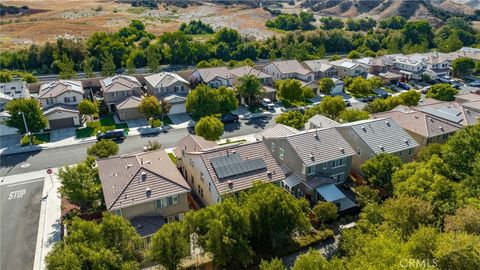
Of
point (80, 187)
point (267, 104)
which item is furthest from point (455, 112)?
point (80, 187)

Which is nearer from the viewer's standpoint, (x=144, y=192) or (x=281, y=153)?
(x=144, y=192)

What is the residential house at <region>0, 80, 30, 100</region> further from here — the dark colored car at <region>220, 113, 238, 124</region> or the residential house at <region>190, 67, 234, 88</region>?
the dark colored car at <region>220, 113, 238, 124</region>

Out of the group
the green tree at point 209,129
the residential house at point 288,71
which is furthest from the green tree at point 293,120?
the residential house at point 288,71

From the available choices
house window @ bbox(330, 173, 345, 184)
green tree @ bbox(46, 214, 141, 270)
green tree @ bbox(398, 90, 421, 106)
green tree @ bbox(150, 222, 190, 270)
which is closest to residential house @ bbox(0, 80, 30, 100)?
green tree @ bbox(46, 214, 141, 270)

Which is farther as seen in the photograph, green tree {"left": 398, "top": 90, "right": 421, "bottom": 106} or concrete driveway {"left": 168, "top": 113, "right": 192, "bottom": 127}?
green tree {"left": 398, "top": 90, "right": 421, "bottom": 106}

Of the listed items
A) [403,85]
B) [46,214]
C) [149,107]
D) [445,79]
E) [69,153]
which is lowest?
[445,79]

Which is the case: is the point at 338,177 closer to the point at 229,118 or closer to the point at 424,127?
the point at 424,127
